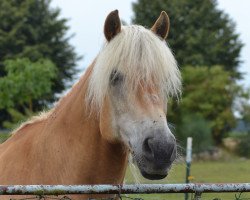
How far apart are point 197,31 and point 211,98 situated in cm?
1256

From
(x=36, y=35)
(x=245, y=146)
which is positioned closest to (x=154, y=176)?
(x=245, y=146)

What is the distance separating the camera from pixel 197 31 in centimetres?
4400

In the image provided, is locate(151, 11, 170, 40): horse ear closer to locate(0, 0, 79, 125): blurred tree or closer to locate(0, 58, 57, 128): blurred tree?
locate(0, 58, 57, 128): blurred tree

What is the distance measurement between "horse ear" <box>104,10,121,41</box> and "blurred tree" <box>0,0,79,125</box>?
3502cm

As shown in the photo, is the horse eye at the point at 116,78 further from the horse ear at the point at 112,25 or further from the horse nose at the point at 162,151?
the horse nose at the point at 162,151

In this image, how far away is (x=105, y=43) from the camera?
12.0ft

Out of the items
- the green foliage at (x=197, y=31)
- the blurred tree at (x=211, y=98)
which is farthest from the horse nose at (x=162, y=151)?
the green foliage at (x=197, y=31)

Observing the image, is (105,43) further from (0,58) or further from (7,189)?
(0,58)

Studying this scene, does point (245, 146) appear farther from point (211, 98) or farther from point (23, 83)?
point (23, 83)

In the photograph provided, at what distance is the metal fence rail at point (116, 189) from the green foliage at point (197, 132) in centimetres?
2491

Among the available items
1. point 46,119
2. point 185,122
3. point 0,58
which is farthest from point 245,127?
point 46,119

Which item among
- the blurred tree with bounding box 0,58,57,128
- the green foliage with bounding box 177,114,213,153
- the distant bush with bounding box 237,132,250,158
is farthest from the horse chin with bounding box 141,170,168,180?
the distant bush with bounding box 237,132,250,158

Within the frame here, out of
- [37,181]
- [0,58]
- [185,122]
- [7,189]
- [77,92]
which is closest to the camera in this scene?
[7,189]

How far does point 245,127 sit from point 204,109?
273 centimetres
